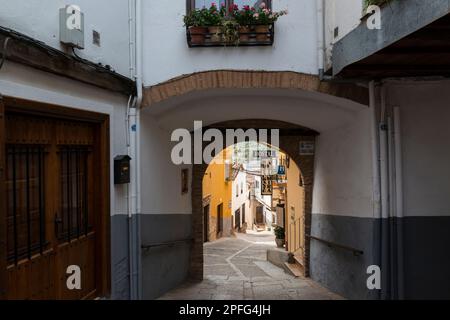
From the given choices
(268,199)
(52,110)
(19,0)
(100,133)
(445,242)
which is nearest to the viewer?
(19,0)

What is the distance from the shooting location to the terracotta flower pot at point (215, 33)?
5965 mm

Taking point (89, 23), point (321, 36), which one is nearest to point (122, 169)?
point (89, 23)

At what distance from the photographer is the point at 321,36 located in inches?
234

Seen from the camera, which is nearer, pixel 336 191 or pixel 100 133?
pixel 100 133

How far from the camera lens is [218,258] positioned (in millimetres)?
12312

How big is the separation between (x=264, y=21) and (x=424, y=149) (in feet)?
8.78

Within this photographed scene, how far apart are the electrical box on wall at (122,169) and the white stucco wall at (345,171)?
3.18 meters

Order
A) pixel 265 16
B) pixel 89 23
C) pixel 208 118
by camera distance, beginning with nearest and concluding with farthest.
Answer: pixel 89 23 → pixel 265 16 → pixel 208 118

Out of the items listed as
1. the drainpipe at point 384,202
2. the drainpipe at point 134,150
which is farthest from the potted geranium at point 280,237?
the drainpipe at point 134,150

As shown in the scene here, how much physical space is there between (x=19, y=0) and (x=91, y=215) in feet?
8.25

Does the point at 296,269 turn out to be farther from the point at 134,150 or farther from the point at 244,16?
the point at 244,16

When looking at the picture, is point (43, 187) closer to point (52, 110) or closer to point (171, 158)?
point (52, 110)

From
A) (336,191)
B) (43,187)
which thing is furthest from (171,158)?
(43,187)

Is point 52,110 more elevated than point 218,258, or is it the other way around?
point 52,110
